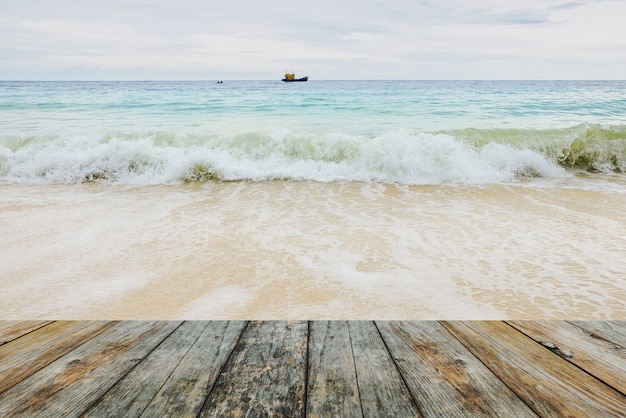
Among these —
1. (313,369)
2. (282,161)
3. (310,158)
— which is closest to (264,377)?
(313,369)

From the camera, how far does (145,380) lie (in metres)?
1.33

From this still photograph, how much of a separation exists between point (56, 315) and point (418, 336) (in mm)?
2530

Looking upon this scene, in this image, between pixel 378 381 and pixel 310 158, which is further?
pixel 310 158

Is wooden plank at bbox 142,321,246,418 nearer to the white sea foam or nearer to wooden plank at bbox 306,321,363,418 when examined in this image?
wooden plank at bbox 306,321,363,418

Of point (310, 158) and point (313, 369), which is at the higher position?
point (313, 369)

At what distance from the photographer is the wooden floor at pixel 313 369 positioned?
1188mm

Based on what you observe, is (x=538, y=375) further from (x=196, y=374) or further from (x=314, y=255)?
(x=314, y=255)

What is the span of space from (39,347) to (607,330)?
2.27 meters

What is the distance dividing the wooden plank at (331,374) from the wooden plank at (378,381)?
1.0 inches
